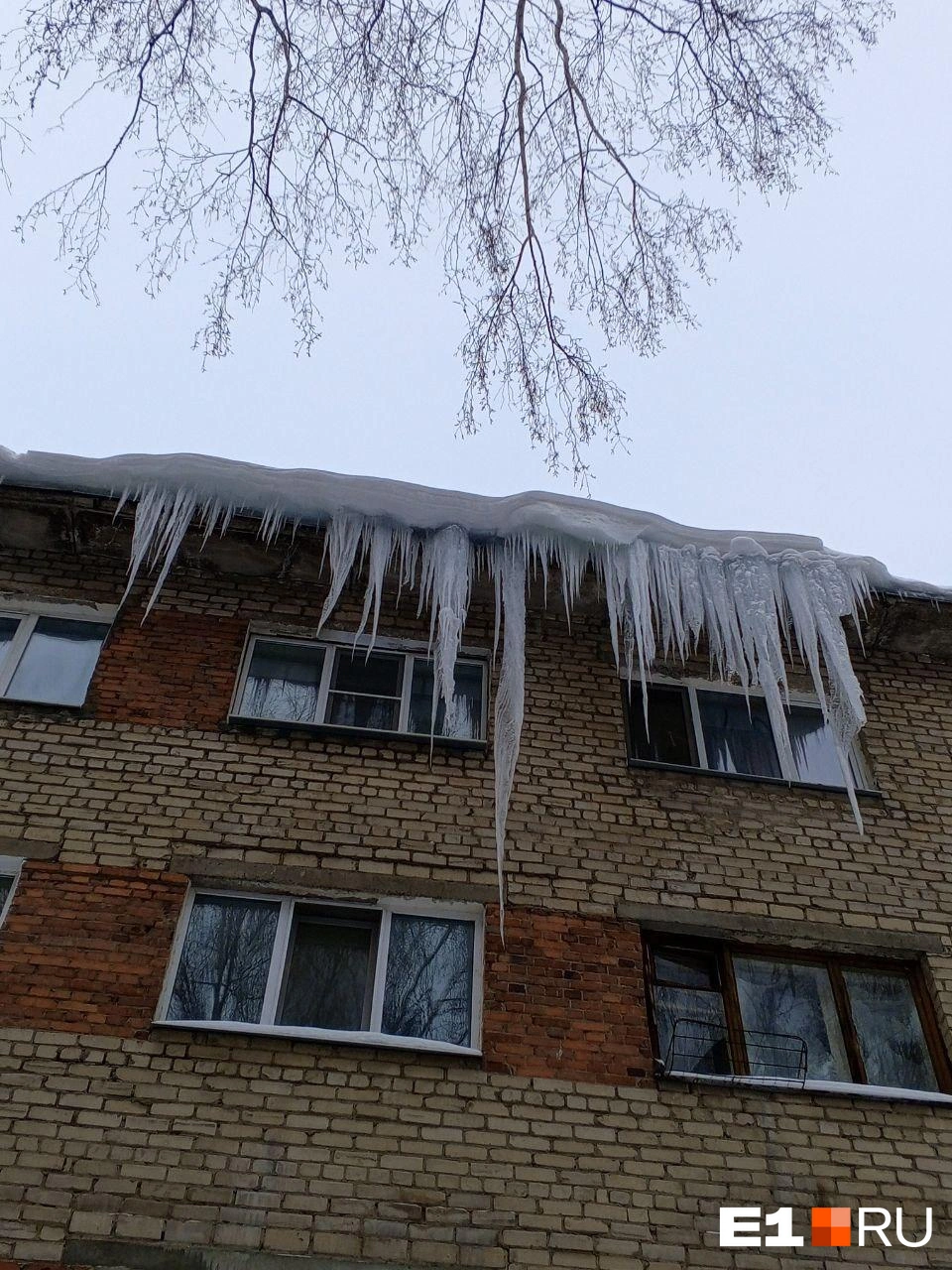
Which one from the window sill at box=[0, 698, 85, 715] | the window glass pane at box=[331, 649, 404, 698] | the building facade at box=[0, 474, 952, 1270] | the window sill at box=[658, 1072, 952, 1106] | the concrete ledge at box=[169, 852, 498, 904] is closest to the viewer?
the building facade at box=[0, 474, 952, 1270]

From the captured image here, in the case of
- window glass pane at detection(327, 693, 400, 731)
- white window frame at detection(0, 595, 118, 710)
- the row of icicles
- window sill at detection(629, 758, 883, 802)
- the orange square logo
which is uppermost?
the row of icicles

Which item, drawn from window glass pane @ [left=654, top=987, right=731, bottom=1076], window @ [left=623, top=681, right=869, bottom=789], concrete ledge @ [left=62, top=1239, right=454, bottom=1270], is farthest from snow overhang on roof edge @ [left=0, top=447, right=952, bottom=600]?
concrete ledge @ [left=62, top=1239, right=454, bottom=1270]

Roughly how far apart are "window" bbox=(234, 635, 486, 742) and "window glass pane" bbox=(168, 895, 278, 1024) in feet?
3.84

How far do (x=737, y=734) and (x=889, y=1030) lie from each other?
1.93m

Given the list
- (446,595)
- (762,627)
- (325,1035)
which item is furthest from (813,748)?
(325,1035)

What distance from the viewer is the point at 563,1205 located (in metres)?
4.47

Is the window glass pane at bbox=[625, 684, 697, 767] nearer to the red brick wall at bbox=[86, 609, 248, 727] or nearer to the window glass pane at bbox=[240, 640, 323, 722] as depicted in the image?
the window glass pane at bbox=[240, 640, 323, 722]

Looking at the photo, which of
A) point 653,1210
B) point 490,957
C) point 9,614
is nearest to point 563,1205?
point 653,1210

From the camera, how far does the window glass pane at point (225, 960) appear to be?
5.04 metres

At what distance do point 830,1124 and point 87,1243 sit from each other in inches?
126

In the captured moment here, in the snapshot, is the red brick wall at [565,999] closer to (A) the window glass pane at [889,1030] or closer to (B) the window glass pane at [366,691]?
(A) the window glass pane at [889,1030]

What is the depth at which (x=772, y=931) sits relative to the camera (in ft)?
18.2

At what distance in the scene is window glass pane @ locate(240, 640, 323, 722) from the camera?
20.9 ft

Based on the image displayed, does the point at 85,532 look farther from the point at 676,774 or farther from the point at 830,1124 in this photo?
the point at 830,1124
